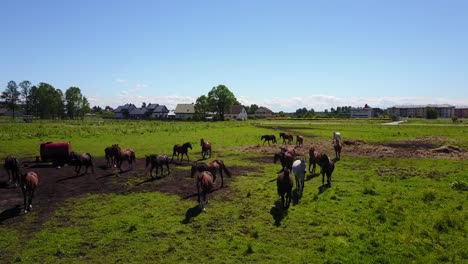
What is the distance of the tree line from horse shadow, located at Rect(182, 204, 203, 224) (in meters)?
140

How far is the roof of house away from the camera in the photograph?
17319cm

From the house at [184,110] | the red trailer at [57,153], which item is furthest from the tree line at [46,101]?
the red trailer at [57,153]

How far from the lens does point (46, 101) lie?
136625 mm

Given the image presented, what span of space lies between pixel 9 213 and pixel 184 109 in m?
162

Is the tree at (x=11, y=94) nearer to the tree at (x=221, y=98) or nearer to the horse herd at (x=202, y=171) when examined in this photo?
the tree at (x=221, y=98)

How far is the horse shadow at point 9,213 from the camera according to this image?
1473cm

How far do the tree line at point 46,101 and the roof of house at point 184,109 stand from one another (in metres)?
43.1

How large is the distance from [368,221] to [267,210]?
4.14 meters

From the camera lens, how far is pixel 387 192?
60.7 feet

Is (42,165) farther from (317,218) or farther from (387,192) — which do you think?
(387,192)

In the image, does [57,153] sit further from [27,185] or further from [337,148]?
[337,148]

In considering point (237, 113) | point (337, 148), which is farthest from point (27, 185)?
point (237, 113)

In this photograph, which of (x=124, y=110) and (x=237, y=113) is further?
(x=124, y=110)

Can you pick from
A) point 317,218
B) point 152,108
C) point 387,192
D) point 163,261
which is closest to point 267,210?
point 317,218
